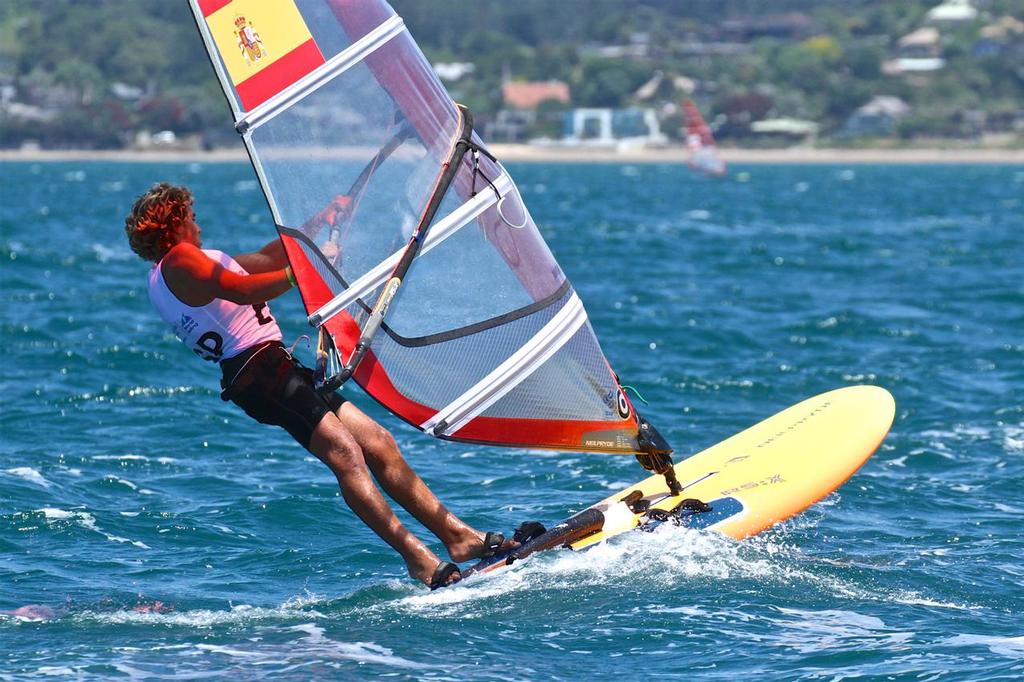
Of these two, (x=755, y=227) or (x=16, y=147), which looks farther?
(x=16, y=147)

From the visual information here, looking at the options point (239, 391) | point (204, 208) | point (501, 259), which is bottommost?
point (204, 208)

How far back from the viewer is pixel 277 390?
6.18 meters

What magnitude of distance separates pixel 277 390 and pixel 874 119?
115371 millimetres

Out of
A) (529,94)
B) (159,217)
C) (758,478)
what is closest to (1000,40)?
(529,94)

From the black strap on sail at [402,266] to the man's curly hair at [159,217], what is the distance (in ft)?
2.54

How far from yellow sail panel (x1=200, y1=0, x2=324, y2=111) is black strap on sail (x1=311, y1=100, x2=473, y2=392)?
0.70 metres

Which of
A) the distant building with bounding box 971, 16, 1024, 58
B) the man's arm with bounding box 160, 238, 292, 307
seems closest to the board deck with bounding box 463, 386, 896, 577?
the man's arm with bounding box 160, 238, 292, 307

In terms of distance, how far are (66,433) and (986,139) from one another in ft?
362

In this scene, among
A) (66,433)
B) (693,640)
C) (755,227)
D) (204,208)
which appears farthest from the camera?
(204,208)

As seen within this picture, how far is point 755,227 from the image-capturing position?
32031mm

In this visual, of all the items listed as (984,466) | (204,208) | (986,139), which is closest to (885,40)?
(986,139)

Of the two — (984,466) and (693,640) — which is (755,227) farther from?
(693,640)

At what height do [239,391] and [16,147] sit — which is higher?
[239,391]

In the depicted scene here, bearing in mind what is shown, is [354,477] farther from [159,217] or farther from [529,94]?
[529,94]
